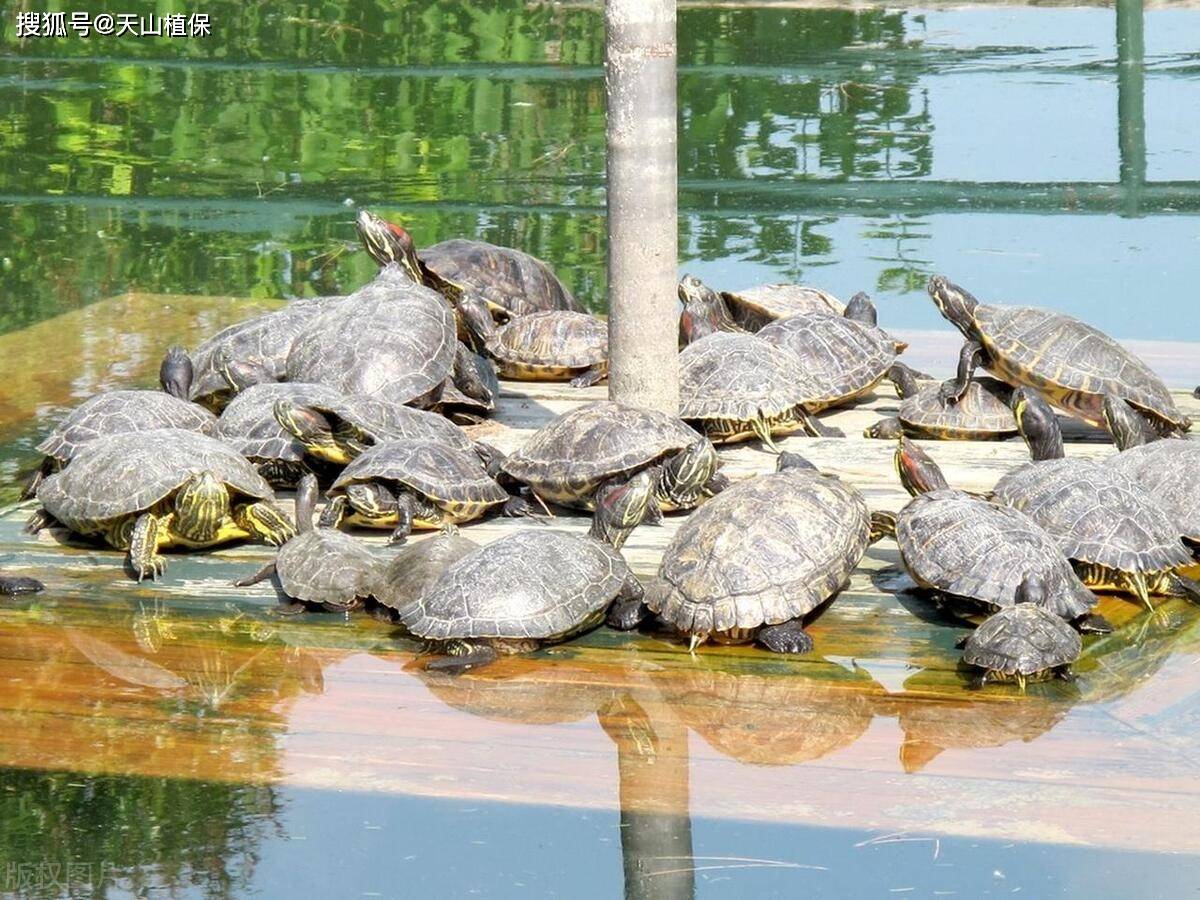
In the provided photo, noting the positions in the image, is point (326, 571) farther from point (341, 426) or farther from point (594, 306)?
point (594, 306)

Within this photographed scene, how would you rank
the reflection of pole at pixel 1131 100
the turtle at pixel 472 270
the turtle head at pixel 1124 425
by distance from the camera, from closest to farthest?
the turtle head at pixel 1124 425
the turtle at pixel 472 270
the reflection of pole at pixel 1131 100

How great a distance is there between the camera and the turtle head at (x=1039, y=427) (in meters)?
6.50

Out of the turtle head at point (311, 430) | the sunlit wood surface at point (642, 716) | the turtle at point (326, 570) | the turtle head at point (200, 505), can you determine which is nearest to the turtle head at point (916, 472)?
the sunlit wood surface at point (642, 716)

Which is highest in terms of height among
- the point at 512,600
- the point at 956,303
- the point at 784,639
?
the point at 956,303

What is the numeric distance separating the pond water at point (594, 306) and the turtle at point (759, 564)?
155mm

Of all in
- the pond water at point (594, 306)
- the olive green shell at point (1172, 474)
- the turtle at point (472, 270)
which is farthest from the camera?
the turtle at point (472, 270)

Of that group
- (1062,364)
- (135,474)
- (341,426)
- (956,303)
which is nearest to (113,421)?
(135,474)

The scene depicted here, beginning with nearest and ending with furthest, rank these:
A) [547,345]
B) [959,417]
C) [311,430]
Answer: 1. [311,430]
2. [959,417]
3. [547,345]

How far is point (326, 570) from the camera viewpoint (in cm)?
Answer: 548

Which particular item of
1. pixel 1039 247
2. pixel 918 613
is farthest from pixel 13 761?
pixel 1039 247

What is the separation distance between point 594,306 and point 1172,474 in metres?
4.59

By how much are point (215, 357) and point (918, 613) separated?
11.7ft

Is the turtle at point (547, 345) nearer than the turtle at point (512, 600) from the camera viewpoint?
No

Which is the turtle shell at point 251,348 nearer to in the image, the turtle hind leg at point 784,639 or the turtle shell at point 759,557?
the turtle shell at point 759,557
